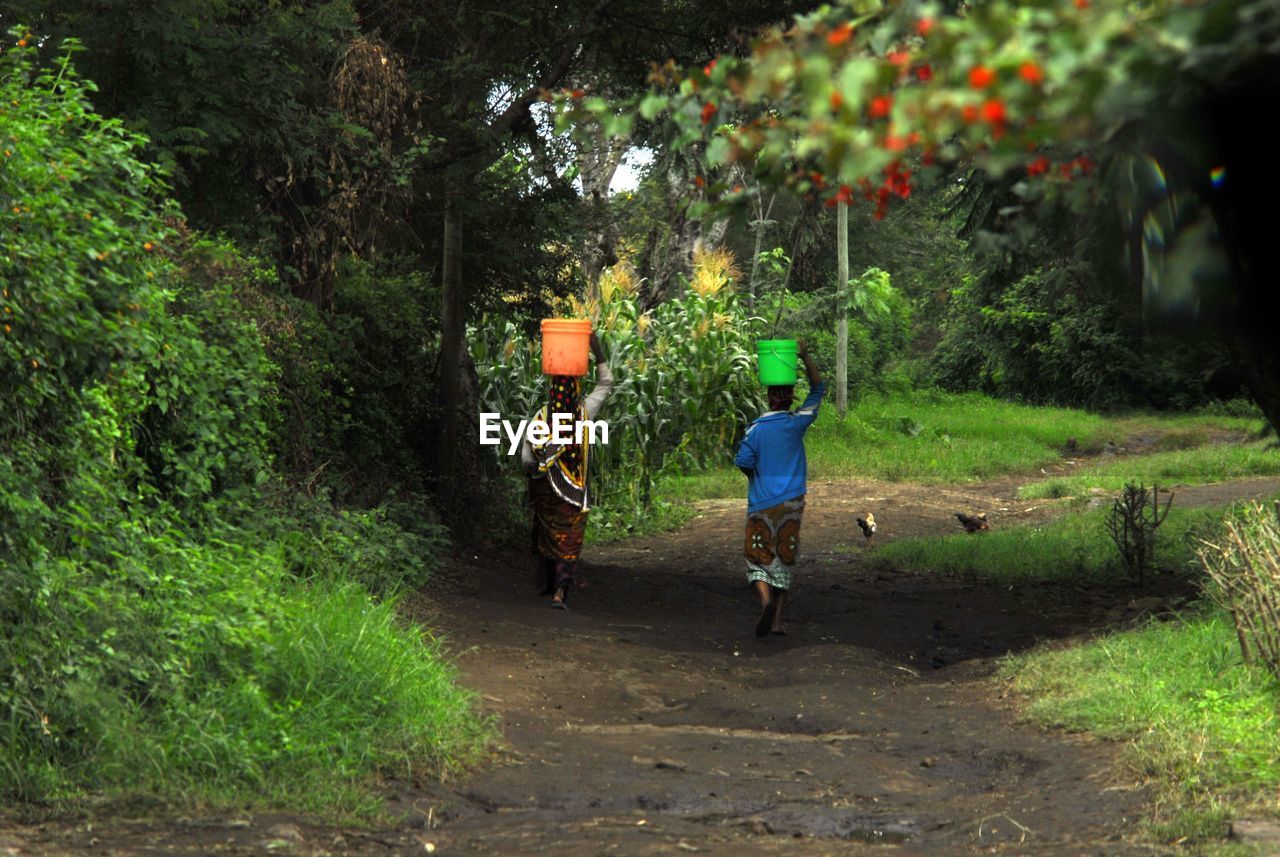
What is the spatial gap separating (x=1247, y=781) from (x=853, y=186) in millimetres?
3509

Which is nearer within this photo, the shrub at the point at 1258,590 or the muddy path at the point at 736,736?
the muddy path at the point at 736,736

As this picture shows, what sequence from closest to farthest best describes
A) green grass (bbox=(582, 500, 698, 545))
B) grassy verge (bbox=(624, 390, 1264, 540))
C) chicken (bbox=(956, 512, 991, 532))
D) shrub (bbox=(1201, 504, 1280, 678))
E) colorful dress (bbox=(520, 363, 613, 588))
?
shrub (bbox=(1201, 504, 1280, 678)) < colorful dress (bbox=(520, 363, 613, 588)) < chicken (bbox=(956, 512, 991, 532)) < green grass (bbox=(582, 500, 698, 545)) < grassy verge (bbox=(624, 390, 1264, 540))

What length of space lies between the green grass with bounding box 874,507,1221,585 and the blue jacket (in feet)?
11.1

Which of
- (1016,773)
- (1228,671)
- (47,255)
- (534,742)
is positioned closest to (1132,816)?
(1016,773)

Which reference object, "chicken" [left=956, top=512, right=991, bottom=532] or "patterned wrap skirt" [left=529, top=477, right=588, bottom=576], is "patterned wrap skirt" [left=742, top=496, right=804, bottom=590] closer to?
"patterned wrap skirt" [left=529, top=477, right=588, bottom=576]

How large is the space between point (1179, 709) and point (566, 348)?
5175 millimetres

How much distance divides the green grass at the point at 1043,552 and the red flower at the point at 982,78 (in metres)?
10.1

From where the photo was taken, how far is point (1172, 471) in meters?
21.8

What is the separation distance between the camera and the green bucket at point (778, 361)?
10641 millimetres

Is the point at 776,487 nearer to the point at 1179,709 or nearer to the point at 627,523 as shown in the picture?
the point at 1179,709

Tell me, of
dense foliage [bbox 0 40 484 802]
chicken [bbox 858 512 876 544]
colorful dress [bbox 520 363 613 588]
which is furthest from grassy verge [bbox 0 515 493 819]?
chicken [bbox 858 512 876 544]

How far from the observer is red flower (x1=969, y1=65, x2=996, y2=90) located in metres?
2.63

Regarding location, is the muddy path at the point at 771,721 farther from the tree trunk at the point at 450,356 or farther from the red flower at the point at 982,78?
the red flower at the point at 982,78

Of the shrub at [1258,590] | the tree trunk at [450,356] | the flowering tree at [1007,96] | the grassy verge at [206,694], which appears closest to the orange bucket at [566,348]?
the tree trunk at [450,356]
